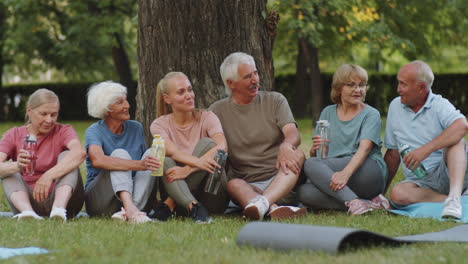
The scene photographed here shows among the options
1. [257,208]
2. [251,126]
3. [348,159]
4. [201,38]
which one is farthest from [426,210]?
[201,38]

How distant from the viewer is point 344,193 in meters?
6.64

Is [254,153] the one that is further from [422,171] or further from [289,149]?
[422,171]

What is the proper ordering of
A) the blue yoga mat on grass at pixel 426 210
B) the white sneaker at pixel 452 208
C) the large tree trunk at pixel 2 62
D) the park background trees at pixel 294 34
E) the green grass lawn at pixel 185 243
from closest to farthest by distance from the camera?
1. the green grass lawn at pixel 185 243
2. the white sneaker at pixel 452 208
3. the blue yoga mat on grass at pixel 426 210
4. the park background trees at pixel 294 34
5. the large tree trunk at pixel 2 62

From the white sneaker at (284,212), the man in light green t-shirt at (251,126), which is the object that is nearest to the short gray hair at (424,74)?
the man in light green t-shirt at (251,126)

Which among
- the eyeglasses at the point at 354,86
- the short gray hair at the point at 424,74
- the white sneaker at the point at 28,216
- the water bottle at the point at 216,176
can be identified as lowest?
the white sneaker at the point at 28,216

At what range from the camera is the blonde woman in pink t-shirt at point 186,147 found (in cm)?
643

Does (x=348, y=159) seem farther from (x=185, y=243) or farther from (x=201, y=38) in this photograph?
(x=185, y=243)

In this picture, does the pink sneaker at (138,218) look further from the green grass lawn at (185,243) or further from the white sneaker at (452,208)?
the white sneaker at (452,208)

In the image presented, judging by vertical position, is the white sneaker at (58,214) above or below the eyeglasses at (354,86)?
below

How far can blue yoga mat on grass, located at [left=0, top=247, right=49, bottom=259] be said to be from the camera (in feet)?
15.6

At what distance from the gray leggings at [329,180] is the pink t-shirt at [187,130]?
3.01 feet

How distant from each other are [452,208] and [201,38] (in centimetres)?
315

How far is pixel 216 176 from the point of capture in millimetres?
6465

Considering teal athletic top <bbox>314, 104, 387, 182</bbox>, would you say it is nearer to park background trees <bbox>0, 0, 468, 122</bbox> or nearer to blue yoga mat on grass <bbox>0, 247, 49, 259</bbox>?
blue yoga mat on grass <bbox>0, 247, 49, 259</bbox>
